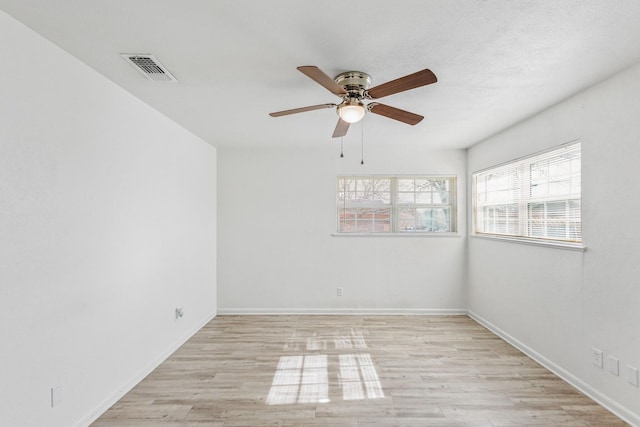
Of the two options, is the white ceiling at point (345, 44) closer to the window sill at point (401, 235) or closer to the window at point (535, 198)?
the window at point (535, 198)

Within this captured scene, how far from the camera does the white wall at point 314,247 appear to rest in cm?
466

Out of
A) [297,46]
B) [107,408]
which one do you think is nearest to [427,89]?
[297,46]

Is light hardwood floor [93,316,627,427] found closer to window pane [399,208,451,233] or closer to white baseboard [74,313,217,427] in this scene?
white baseboard [74,313,217,427]

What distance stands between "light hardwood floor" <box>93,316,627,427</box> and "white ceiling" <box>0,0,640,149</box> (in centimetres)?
237

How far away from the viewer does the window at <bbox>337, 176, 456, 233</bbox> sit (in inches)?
189

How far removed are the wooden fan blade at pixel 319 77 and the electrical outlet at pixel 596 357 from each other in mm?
2684

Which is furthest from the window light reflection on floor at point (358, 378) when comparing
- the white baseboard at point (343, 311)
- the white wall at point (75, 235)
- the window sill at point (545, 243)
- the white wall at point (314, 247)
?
the window sill at point (545, 243)

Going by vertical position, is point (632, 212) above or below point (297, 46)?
below

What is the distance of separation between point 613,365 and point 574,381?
0.47 metres

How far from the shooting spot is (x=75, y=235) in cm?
206

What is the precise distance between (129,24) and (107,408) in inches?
100

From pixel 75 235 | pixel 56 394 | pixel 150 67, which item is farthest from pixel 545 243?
pixel 56 394

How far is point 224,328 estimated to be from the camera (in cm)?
407

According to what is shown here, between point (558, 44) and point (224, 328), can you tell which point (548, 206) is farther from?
point (224, 328)
